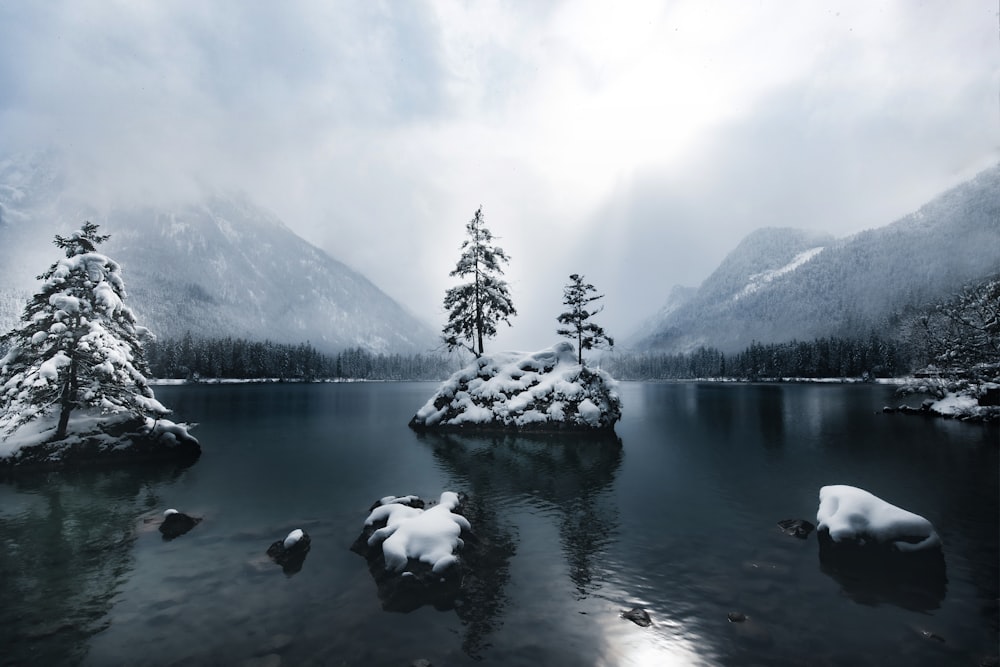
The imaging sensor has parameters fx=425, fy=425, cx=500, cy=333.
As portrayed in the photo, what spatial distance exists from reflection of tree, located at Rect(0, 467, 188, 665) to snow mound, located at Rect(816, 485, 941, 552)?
1935 cm

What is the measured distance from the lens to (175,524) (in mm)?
15836

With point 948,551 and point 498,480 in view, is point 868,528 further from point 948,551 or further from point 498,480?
point 498,480

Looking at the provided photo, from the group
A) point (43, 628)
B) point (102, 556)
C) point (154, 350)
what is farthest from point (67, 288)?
point (154, 350)

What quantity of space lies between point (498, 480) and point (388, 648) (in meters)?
14.7

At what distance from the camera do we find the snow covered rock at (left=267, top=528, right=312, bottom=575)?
1290 cm

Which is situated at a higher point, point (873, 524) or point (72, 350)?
point (72, 350)

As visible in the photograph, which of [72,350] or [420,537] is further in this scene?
[72,350]

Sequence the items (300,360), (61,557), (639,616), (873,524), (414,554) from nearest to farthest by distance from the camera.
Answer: (639,616), (414,554), (873,524), (61,557), (300,360)

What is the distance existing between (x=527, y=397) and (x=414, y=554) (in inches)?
1116

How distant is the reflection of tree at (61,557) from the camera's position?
9258 millimetres

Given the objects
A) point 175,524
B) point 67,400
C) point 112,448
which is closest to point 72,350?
point 67,400

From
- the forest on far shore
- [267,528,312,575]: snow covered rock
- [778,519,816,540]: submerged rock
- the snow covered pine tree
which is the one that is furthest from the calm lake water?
the forest on far shore

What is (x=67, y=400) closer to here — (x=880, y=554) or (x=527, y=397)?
(x=527, y=397)

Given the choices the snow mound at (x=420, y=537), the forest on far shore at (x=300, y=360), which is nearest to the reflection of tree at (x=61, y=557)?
the snow mound at (x=420, y=537)
